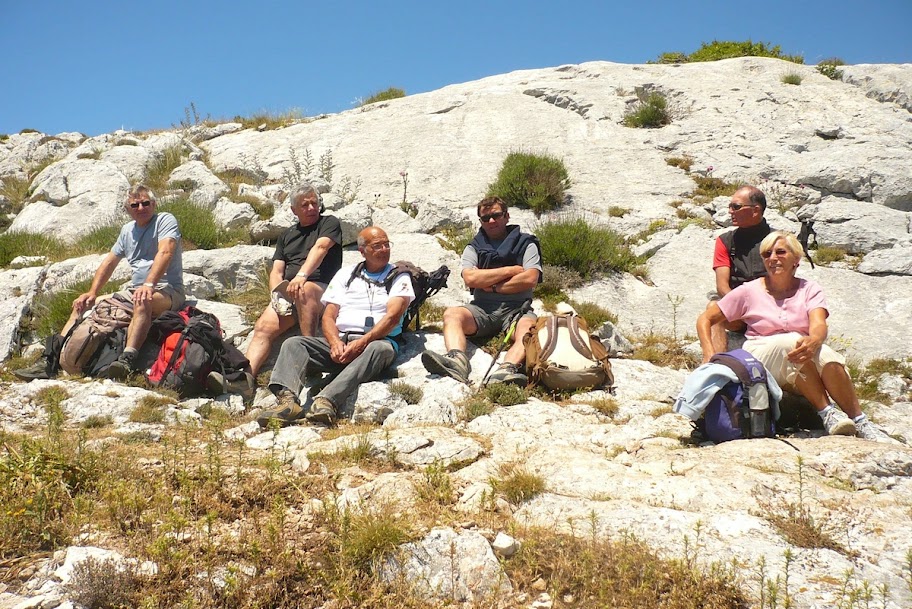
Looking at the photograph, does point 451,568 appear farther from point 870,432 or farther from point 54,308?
point 54,308

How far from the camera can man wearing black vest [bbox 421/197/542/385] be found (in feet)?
21.7

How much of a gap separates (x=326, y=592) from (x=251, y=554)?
0.46m

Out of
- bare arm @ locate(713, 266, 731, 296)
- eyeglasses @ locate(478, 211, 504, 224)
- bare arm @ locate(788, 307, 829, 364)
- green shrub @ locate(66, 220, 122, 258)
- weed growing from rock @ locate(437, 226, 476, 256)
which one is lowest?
bare arm @ locate(788, 307, 829, 364)

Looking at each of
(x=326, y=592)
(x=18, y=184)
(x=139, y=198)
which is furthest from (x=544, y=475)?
(x=18, y=184)

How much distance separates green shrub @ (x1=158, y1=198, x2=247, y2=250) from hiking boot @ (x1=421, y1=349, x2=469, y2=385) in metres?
5.05

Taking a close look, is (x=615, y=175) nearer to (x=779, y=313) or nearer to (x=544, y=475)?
(x=779, y=313)

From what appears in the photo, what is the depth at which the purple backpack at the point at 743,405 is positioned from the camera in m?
4.54

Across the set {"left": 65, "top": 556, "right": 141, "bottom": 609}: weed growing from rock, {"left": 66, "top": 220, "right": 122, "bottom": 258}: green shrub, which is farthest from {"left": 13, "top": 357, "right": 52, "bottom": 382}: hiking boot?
{"left": 65, "top": 556, "right": 141, "bottom": 609}: weed growing from rock

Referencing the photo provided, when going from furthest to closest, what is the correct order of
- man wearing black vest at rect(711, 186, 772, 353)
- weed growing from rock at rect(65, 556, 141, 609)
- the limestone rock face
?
1. the limestone rock face
2. man wearing black vest at rect(711, 186, 772, 353)
3. weed growing from rock at rect(65, 556, 141, 609)

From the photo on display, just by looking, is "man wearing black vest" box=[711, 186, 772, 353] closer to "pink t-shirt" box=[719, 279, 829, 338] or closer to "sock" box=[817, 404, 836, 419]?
"pink t-shirt" box=[719, 279, 829, 338]

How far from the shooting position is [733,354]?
4.73 m

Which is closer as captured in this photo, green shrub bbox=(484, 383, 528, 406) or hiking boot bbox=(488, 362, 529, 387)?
green shrub bbox=(484, 383, 528, 406)

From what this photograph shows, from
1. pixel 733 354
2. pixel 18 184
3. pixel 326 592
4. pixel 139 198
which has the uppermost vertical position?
pixel 18 184

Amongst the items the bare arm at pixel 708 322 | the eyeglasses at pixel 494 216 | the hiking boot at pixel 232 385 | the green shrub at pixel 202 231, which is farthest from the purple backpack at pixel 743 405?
the green shrub at pixel 202 231
